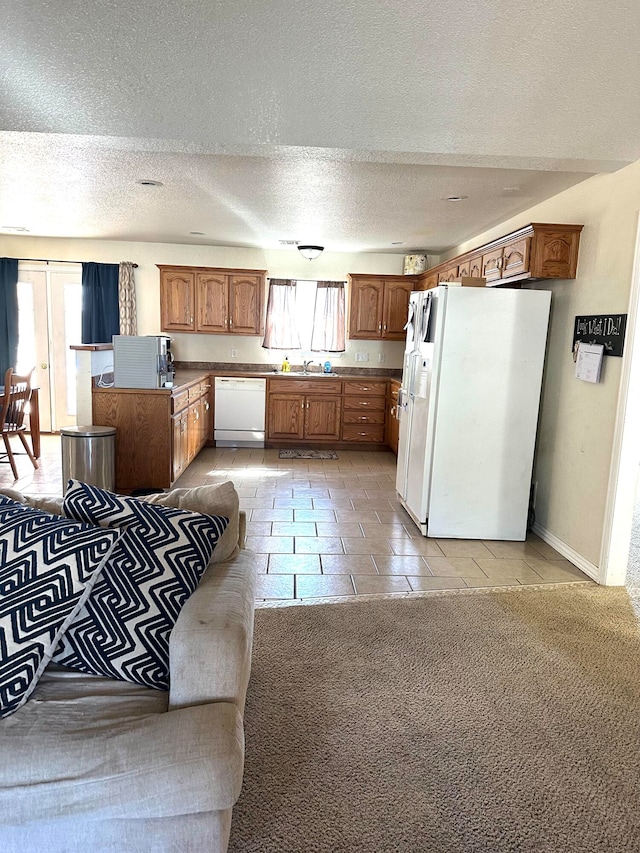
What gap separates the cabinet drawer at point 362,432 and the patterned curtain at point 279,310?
1.41 meters

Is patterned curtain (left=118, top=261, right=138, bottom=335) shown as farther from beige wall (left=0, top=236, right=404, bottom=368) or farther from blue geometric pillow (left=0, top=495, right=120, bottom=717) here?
blue geometric pillow (left=0, top=495, right=120, bottom=717)

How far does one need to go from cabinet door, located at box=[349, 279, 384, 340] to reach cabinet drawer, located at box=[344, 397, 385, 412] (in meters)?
0.81

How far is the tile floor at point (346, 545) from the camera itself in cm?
320

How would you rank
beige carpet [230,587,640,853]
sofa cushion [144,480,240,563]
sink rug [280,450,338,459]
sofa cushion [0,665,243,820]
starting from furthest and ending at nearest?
sink rug [280,450,338,459] < sofa cushion [144,480,240,563] < beige carpet [230,587,640,853] < sofa cushion [0,665,243,820]

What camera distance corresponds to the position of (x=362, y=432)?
6742mm

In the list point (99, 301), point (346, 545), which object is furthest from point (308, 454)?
point (99, 301)

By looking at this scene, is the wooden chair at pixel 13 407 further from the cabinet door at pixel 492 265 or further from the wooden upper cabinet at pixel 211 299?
the cabinet door at pixel 492 265

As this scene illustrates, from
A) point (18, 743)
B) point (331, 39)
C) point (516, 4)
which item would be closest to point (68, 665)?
point (18, 743)

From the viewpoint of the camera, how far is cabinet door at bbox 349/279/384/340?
6.82m

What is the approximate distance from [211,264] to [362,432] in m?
2.84

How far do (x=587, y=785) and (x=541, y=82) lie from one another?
8.61ft

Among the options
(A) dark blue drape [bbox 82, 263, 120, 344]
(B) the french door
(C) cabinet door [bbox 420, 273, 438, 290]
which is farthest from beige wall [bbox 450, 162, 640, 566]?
(B) the french door

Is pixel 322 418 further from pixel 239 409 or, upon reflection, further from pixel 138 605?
pixel 138 605

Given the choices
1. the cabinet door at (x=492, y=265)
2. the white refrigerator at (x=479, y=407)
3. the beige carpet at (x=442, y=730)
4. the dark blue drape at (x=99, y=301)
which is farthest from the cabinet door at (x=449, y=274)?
the dark blue drape at (x=99, y=301)
